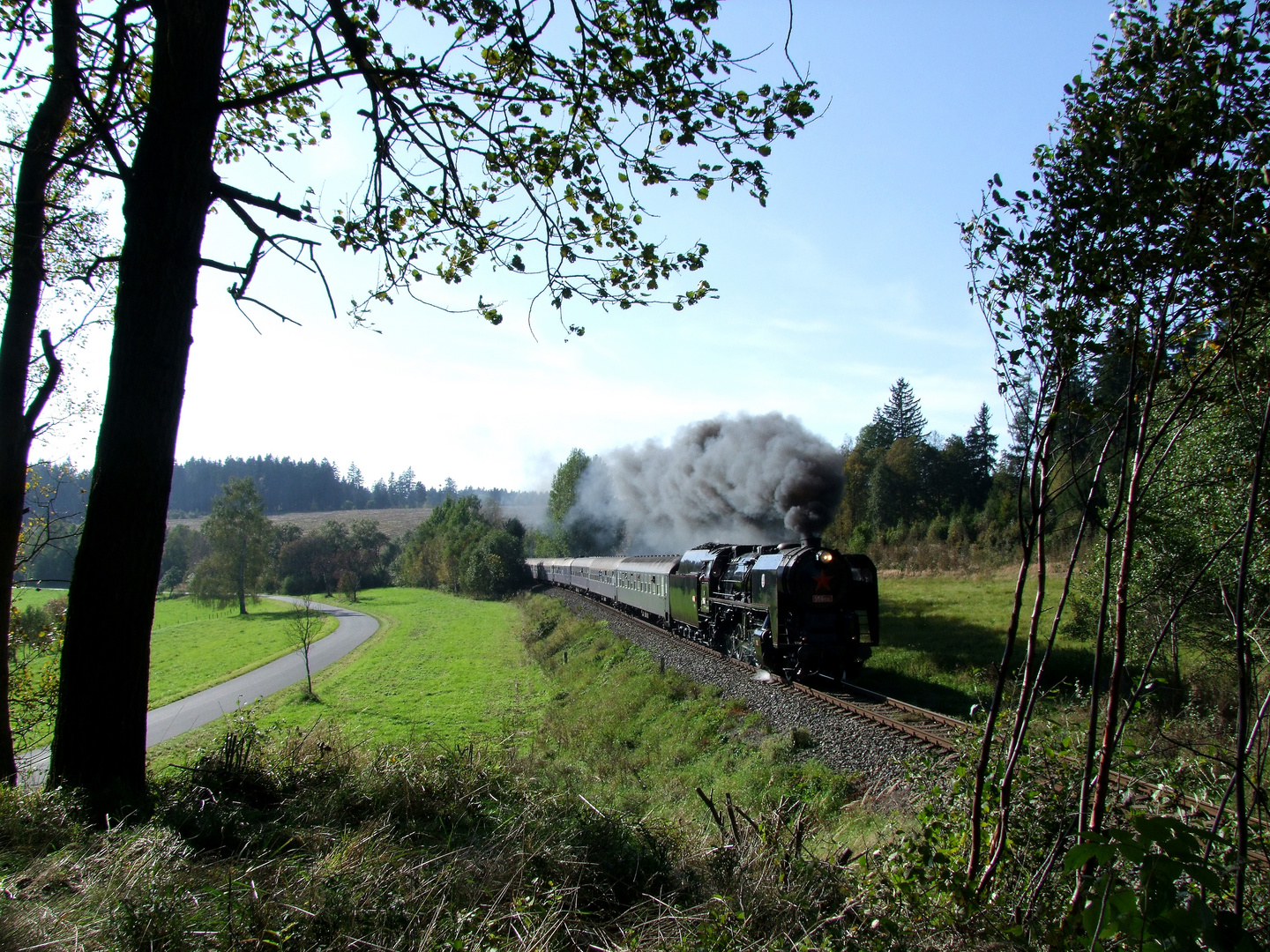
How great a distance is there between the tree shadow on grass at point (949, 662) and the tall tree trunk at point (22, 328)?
12738mm

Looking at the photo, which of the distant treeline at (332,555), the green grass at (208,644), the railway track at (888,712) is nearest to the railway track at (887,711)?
the railway track at (888,712)

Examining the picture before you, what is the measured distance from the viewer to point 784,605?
13203mm

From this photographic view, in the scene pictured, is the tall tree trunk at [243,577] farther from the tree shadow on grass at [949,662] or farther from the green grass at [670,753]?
the tree shadow on grass at [949,662]

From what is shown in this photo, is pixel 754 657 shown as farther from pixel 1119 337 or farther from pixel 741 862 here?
pixel 1119 337

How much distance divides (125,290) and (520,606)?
3965 centimetres

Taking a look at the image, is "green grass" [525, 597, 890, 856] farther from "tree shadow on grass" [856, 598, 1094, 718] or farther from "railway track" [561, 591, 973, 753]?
"tree shadow on grass" [856, 598, 1094, 718]

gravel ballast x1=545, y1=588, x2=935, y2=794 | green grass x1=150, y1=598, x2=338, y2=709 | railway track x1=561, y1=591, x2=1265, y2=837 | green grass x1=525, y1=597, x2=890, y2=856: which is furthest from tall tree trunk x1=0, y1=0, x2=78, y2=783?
green grass x1=150, y1=598, x2=338, y2=709

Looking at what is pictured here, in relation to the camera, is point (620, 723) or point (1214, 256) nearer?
point (1214, 256)

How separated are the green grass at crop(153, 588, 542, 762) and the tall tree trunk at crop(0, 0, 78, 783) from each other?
4.83 metres

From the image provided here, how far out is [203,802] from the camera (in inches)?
168

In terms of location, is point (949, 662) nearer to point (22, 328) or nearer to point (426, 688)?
point (426, 688)

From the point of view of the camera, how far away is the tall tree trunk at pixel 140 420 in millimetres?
4363

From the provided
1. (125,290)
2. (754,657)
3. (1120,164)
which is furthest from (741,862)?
(754,657)

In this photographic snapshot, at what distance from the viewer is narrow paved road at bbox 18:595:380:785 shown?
891 inches
